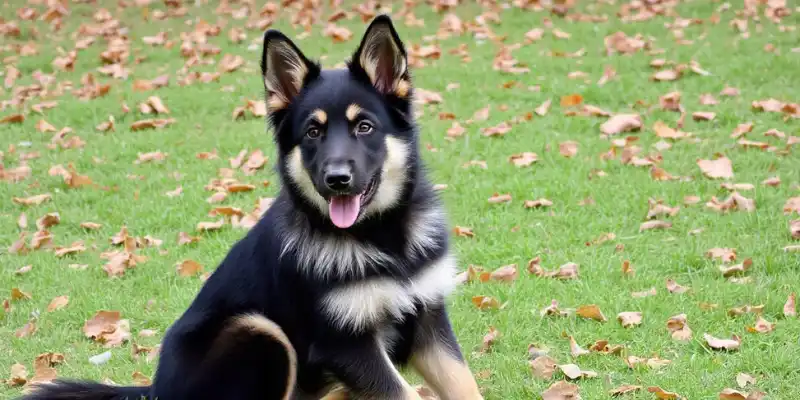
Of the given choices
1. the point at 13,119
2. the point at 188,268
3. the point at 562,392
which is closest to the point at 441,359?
the point at 562,392

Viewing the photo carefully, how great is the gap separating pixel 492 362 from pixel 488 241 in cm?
179

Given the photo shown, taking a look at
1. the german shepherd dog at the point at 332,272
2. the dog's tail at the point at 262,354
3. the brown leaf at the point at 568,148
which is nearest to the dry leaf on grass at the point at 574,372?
the german shepherd dog at the point at 332,272

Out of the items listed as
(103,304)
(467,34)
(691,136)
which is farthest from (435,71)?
(103,304)

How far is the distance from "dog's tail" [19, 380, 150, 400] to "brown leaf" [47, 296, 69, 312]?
6.33ft

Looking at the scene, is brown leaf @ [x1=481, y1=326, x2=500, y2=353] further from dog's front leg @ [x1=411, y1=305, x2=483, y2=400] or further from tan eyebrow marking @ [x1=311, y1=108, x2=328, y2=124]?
tan eyebrow marking @ [x1=311, y1=108, x2=328, y2=124]

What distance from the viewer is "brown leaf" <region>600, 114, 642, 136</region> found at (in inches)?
347

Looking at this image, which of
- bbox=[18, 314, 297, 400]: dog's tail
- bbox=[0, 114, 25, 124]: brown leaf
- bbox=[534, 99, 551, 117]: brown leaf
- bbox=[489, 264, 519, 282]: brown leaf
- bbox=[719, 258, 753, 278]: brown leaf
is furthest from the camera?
bbox=[0, 114, 25, 124]: brown leaf

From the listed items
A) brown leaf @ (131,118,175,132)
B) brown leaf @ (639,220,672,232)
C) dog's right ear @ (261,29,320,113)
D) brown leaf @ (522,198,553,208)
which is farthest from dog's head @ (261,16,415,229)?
brown leaf @ (131,118,175,132)

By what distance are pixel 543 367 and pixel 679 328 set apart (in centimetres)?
92

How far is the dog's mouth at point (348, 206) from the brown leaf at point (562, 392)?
1311 millimetres

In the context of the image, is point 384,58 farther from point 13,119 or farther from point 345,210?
point 13,119

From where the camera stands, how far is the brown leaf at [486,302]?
18.7ft

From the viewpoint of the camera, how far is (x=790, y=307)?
5266 mm

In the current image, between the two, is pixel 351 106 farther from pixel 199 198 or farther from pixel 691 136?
pixel 691 136
